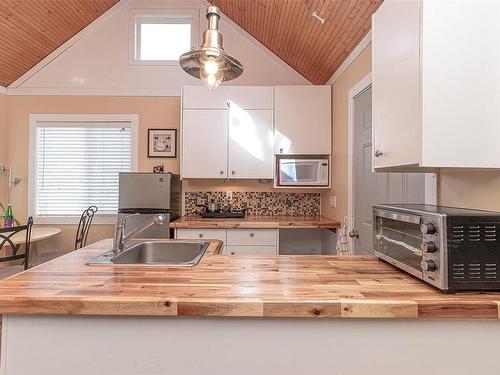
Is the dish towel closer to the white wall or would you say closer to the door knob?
the door knob

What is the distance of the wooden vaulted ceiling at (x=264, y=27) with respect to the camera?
240 centimetres

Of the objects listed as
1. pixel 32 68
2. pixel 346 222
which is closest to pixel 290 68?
pixel 346 222

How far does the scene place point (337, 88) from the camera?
10.4ft

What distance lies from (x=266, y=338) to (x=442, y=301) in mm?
561

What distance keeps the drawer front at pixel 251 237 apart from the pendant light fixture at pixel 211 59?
1660 millimetres

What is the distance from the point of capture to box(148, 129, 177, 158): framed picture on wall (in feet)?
12.3

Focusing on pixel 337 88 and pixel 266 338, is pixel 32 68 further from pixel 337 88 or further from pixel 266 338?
pixel 266 338

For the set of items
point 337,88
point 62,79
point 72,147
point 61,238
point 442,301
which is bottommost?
point 61,238

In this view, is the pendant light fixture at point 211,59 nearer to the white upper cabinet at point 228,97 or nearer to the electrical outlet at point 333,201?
the white upper cabinet at point 228,97

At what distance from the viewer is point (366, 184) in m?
2.45

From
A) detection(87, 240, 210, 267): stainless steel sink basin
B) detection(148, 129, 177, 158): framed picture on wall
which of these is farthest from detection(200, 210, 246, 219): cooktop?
detection(87, 240, 210, 267): stainless steel sink basin

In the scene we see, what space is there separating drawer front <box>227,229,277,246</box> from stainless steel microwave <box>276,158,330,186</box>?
616 millimetres

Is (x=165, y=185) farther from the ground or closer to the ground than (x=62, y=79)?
closer to the ground

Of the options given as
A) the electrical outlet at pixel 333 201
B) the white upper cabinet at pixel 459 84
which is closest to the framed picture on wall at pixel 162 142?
the electrical outlet at pixel 333 201
